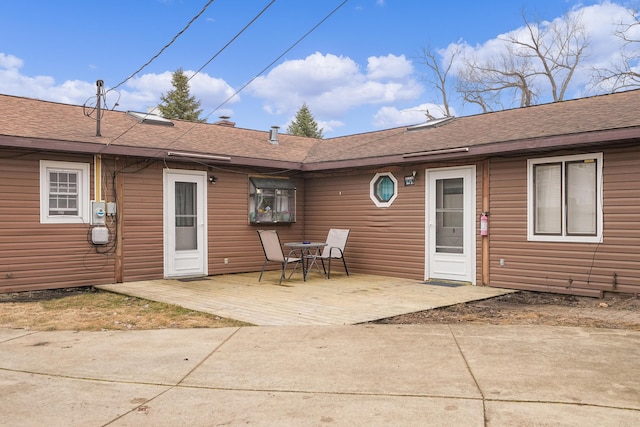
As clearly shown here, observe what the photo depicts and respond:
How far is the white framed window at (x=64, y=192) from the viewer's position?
779cm

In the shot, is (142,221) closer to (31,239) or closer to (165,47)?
(31,239)

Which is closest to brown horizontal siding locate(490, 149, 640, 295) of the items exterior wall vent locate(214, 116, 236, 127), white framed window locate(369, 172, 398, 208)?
white framed window locate(369, 172, 398, 208)

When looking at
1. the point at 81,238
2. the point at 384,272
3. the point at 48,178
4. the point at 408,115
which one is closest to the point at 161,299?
the point at 81,238

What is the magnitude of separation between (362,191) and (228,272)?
10.0 feet

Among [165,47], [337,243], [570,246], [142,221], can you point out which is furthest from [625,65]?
[142,221]

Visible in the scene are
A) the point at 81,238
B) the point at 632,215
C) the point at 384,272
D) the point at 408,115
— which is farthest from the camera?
the point at 408,115

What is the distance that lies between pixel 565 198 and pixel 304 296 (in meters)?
3.99

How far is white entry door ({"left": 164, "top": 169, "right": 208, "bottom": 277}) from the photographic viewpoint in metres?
9.14

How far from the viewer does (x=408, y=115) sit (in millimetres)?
19391

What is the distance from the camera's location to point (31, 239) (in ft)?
25.1

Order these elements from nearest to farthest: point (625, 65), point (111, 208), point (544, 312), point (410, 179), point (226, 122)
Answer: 1. point (544, 312)
2. point (111, 208)
3. point (410, 179)
4. point (226, 122)
5. point (625, 65)

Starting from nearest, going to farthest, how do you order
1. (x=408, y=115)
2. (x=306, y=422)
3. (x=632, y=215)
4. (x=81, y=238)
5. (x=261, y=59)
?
(x=306, y=422) < (x=632, y=215) < (x=81, y=238) < (x=261, y=59) < (x=408, y=115)

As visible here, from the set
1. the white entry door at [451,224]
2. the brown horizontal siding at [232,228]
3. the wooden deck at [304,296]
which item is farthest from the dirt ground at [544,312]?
the brown horizontal siding at [232,228]

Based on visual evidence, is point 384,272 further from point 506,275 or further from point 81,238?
A: point 81,238
